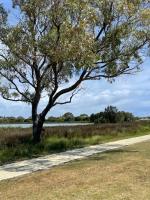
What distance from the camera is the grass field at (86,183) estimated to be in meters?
11.8

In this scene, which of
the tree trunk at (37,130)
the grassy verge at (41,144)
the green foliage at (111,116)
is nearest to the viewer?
the grassy verge at (41,144)

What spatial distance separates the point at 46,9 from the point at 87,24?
6.52 feet

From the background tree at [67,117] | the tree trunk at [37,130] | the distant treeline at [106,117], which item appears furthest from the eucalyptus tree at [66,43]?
the background tree at [67,117]

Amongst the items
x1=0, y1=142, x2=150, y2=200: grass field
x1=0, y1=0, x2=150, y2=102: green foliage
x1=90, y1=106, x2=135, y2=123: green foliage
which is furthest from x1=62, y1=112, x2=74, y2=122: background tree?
x1=0, y1=142, x2=150, y2=200: grass field

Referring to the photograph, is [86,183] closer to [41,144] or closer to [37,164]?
[37,164]

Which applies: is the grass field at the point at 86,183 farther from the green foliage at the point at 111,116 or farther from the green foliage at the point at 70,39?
the green foliage at the point at 111,116

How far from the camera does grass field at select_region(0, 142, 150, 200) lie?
38.8ft

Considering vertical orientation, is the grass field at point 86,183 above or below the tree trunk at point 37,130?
below

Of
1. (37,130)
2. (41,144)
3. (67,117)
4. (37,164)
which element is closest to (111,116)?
(67,117)

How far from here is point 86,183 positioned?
13508 millimetres

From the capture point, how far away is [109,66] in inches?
1056

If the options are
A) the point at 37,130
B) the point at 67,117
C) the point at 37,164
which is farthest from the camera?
the point at 67,117

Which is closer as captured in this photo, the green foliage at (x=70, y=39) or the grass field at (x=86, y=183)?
the grass field at (x=86, y=183)

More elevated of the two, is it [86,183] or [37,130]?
[37,130]
